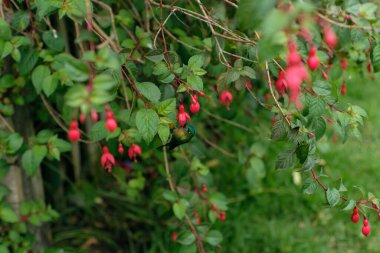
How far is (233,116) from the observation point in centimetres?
195

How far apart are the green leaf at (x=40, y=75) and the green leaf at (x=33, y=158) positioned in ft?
0.61

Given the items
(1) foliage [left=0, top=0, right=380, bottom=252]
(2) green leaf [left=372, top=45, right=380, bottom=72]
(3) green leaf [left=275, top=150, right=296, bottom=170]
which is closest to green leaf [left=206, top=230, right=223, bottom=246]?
(1) foliage [left=0, top=0, right=380, bottom=252]

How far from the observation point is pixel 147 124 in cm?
121

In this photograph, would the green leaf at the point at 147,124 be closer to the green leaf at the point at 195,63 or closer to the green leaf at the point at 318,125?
the green leaf at the point at 195,63

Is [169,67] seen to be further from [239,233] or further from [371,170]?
[371,170]

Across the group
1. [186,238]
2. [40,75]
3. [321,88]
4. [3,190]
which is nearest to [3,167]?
[3,190]

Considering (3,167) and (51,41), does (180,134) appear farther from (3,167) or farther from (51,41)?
(3,167)

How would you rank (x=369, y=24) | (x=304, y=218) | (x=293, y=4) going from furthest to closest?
(x=304, y=218), (x=369, y=24), (x=293, y=4)

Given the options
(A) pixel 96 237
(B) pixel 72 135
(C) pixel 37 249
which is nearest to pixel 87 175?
(A) pixel 96 237

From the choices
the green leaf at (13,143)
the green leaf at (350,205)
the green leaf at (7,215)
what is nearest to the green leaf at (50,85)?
the green leaf at (13,143)

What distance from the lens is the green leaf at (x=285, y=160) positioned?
4.25ft

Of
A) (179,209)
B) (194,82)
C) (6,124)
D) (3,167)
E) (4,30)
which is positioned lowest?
(179,209)

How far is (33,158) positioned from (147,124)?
515 millimetres

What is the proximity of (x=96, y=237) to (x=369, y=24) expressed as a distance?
1407mm
